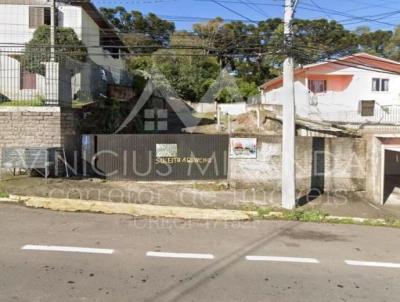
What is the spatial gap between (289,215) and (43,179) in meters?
7.10

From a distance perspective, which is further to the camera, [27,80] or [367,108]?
[367,108]

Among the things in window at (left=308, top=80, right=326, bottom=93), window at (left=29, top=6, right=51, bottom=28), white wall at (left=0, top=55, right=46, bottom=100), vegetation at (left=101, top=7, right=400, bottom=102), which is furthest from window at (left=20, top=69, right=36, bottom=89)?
window at (left=308, top=80, right=326, bottom=93)

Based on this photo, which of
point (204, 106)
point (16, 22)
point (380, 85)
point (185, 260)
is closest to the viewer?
point (185, 260)

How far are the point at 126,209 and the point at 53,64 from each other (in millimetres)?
5997

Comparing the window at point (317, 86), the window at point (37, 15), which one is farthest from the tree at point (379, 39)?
the window at point (37, 15)

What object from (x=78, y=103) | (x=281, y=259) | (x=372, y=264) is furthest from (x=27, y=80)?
(x=372, y=264)

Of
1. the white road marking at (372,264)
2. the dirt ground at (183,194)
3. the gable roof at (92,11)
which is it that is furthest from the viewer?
the gable roof at (92,11)

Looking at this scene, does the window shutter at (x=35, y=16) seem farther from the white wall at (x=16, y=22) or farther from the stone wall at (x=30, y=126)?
the stone wall at (x=30, y=126)

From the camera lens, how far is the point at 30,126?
13328 mm

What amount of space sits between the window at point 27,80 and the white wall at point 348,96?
22349 millimetres

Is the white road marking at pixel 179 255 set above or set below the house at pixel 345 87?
below

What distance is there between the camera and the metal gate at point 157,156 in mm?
14227

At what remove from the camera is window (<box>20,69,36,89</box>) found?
14.0m

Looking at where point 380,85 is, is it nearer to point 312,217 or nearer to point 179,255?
point 312,217
